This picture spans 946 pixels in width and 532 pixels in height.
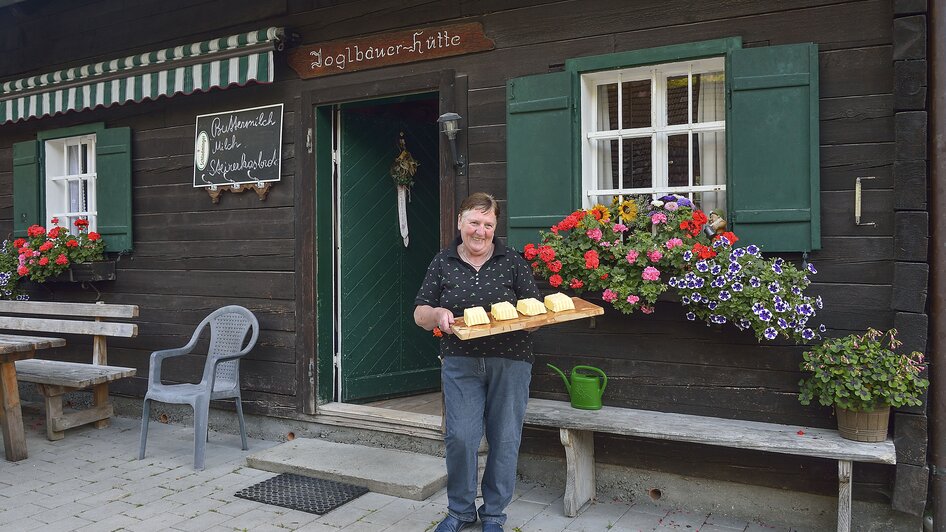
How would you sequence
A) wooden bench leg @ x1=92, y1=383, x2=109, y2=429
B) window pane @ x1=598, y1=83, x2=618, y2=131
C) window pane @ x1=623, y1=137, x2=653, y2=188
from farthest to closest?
wooden bench leg @ x1=92, y1=383, x2=109, y2=429 → window pane @ x1=598, y1=83, x2=618, y2=131 → window pane @ x1=623, y1=137, x2=653, y2=188

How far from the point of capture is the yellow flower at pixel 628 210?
415cm

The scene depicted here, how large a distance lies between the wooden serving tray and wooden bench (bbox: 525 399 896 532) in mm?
709

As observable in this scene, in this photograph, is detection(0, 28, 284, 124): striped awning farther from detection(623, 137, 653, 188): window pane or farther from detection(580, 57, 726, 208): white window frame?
detection(623, 137, 653, 188): window pane

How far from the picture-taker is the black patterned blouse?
3.45 metres

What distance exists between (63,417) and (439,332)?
3.66 meters

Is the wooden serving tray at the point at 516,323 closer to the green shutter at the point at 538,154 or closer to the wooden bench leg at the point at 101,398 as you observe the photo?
the green shutter at the point at 538,154

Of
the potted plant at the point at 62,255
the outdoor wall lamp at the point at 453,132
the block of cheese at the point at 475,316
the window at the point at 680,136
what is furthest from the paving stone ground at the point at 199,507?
the outdoor wall lamp at the point at 453,132

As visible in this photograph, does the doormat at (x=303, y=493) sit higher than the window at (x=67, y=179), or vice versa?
the window at (x=67, y=179)

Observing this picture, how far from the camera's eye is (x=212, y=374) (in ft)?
16.3

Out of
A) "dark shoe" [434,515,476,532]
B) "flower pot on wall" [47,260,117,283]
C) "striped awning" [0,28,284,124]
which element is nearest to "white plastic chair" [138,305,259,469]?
"flower pot on wall" [47,260,117,283]

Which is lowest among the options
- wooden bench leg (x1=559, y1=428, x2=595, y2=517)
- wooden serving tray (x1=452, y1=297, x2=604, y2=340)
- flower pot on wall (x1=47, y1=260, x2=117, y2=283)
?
wooden bench leg (x1=559, y1=428, x2=595, y2=517)

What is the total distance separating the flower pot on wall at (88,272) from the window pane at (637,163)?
14.7ft

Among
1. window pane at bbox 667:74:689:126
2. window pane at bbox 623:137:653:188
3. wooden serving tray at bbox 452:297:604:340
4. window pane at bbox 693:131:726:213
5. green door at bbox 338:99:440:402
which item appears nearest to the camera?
wooden serving tray at bbox 452:297:604:340

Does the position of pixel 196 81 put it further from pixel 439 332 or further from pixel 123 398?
pixel 439 332
